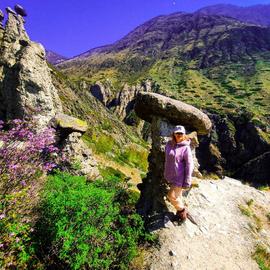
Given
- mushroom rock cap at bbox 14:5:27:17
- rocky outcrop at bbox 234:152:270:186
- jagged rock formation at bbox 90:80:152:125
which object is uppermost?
mushroom rock cap at bbox 14:5:27:17

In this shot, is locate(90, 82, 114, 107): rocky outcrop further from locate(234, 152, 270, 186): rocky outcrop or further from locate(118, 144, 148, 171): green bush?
locate(118, 144, 148, 171): green bush

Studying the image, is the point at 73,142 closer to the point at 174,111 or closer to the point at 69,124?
the point at 69,124

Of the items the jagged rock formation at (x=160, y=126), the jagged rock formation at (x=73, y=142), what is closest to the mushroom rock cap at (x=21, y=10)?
the jagged rock formation at (x=73, y=142)

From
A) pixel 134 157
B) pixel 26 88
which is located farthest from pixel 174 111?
pixel 134 157

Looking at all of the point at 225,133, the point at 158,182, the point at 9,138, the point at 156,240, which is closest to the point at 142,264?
the point at 156,240

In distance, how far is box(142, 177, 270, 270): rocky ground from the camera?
8.91 meters

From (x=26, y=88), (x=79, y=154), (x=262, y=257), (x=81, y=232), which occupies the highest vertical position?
(x=26, y=88)

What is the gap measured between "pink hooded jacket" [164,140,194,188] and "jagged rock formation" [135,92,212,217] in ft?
4.65

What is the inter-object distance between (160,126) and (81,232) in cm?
594

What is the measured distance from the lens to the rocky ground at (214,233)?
29.2 ft

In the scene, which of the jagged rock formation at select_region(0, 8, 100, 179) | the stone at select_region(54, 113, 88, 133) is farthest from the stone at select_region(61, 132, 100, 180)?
the stone at select_region(54, 113, 88, 133)

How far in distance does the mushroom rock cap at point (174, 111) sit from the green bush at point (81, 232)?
4742 millimetres

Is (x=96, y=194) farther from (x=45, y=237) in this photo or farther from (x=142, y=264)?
(x=142, y=264)

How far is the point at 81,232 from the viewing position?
6625 mm
